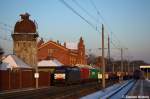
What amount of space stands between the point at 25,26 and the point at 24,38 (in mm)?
2836

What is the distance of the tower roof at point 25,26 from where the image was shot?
91312 mm

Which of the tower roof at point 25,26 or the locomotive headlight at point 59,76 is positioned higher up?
the tower roof at point 25,26

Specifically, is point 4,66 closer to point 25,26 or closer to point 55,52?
point 25,26

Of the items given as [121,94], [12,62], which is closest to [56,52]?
[12,62]

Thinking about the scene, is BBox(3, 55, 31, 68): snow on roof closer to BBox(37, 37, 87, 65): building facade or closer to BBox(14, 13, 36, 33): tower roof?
BBox(14, 13, 36, 33): tower roof

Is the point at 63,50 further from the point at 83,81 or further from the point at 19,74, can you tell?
the point at 19,74

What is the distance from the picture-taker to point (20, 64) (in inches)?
2985

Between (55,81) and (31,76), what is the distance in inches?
158

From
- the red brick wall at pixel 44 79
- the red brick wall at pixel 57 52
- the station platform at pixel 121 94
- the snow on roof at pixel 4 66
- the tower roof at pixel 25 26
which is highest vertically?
the tower roof at pixel 25 26

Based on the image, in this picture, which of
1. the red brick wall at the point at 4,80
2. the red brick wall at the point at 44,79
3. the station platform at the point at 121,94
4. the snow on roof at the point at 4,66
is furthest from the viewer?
the red brick wall at the point at 44,79

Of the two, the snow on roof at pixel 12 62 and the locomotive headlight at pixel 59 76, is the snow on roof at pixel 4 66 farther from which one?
the locomotive headlight at pixel 59 76

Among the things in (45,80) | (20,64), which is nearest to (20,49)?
(20,64)

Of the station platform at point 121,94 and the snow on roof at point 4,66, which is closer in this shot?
the station platform at point 121,94

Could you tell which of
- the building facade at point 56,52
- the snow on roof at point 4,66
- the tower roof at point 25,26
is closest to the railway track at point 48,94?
the snow on roof at point 4,66
